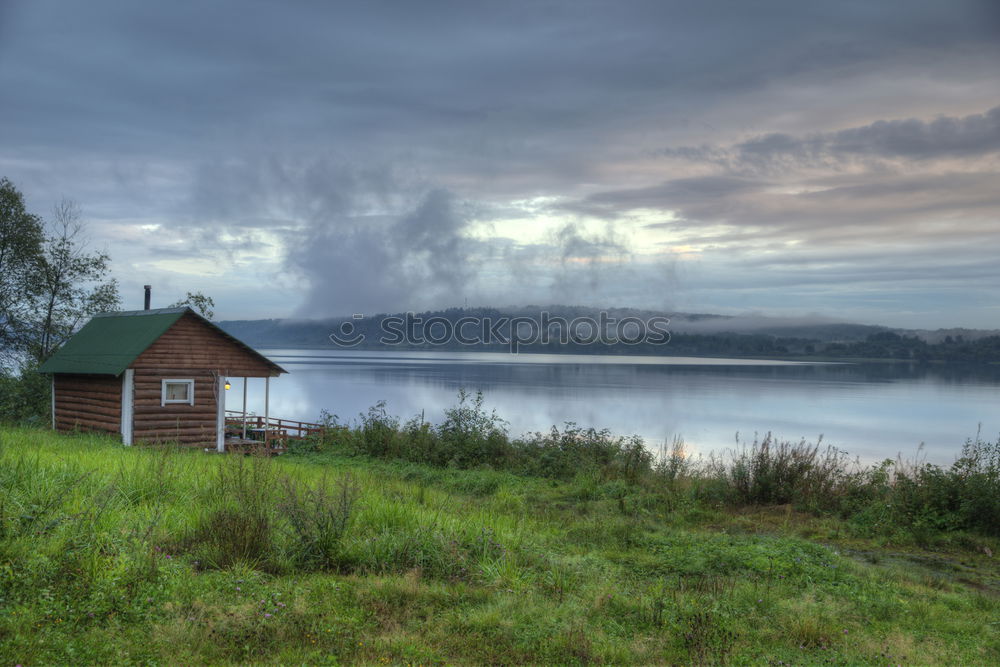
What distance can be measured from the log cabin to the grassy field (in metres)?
13.1

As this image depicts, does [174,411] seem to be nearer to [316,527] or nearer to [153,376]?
[153,376]

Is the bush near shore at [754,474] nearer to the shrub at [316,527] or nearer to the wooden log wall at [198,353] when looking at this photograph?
the wooden log wall at [198,353]

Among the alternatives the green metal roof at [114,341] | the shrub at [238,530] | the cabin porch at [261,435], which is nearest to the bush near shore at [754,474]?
the cabin porch at [261,435]

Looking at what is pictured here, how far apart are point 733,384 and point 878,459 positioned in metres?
58.7

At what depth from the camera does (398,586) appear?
6504mm

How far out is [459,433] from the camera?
2214cm

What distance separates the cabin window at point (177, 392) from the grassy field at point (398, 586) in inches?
534

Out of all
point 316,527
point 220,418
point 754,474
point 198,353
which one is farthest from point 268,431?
point 316,527

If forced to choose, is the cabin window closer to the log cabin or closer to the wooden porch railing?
the log cabin

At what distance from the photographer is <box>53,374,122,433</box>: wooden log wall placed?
76.1ft

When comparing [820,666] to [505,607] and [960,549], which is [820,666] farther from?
[960,549]

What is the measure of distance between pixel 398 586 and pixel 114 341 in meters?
22.7

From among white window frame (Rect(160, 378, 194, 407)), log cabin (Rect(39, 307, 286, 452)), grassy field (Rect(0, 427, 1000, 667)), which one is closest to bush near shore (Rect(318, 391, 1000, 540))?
grassy field (Rect(0, 427, 1000, 667))

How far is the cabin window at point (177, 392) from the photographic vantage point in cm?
2369
